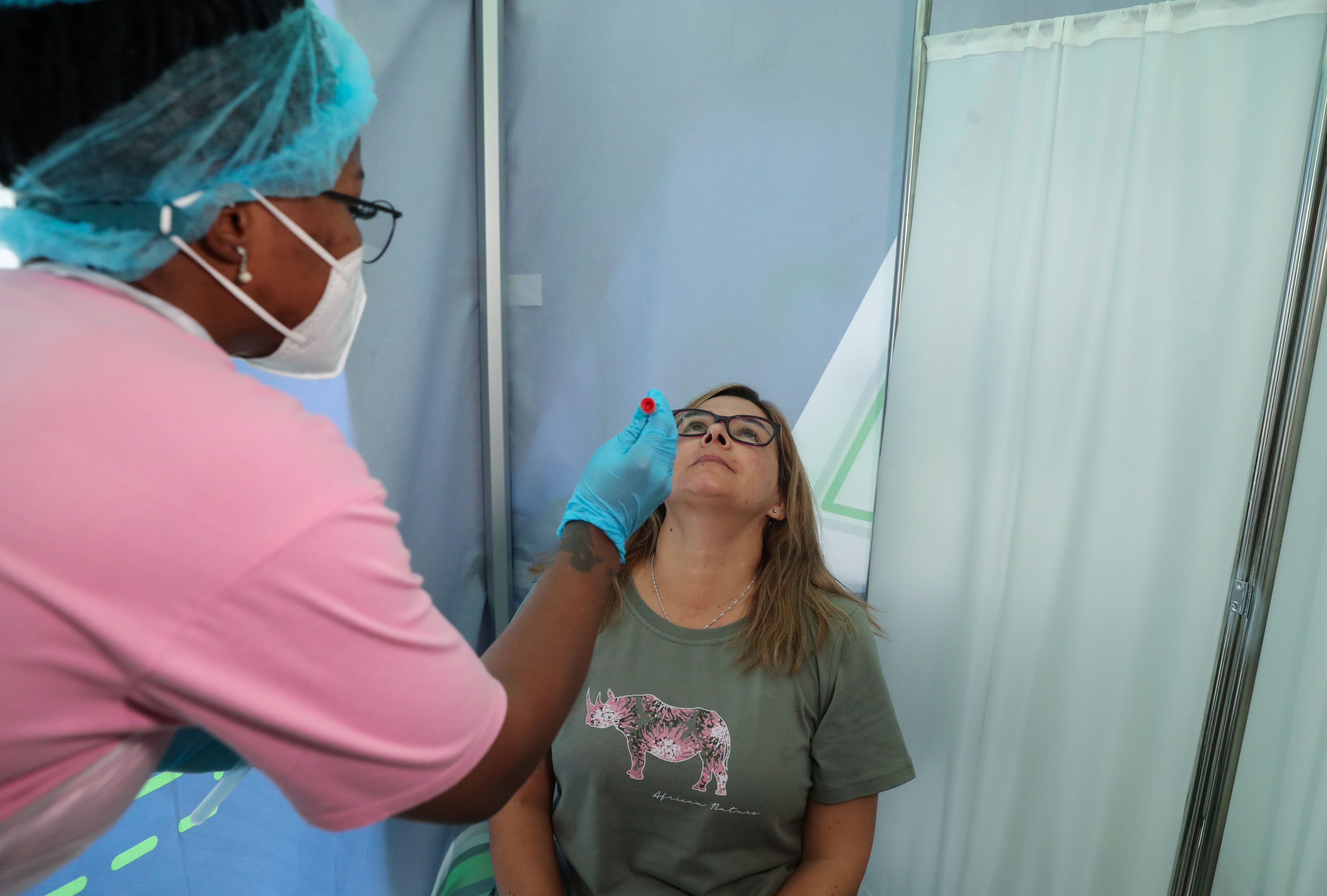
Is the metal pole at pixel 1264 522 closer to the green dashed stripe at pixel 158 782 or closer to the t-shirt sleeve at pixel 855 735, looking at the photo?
the t-shirt sleeve at pixel 855 735

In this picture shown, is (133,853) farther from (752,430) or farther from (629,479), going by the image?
(752,430)

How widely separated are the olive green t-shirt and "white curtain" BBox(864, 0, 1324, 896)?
40 centimetres

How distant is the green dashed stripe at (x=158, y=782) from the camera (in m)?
1.29

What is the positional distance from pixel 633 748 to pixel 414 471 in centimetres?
85

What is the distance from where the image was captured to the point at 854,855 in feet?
4.32

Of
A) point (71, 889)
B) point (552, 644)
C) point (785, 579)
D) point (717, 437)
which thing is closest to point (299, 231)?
point (552, 644)

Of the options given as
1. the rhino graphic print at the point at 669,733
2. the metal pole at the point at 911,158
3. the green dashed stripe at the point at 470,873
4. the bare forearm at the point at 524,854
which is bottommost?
the green dashed stripe at the point at 470,873

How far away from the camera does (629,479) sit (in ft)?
3.61

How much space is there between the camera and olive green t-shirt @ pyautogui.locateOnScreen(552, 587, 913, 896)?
51.7 inches

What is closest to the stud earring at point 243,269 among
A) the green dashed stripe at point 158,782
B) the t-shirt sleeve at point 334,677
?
the t-shirt sleeve at point 334,677

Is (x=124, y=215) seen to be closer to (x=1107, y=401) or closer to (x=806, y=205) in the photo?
(x=806, y=205)

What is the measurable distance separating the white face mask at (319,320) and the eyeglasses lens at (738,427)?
0.88m

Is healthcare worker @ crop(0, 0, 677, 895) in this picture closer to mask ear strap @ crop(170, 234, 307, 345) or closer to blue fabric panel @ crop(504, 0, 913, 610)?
mask ear strap @ crop(170, 234, 307, 345)

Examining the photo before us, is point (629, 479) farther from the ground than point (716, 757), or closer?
farther from the ground
